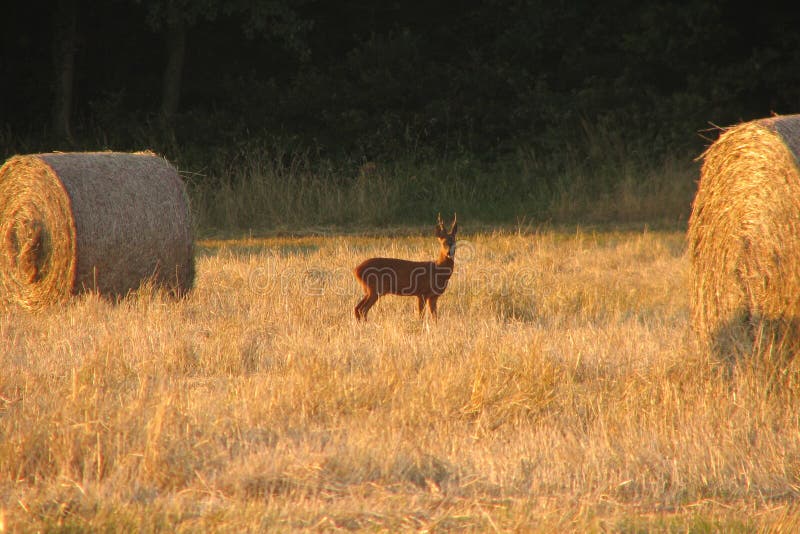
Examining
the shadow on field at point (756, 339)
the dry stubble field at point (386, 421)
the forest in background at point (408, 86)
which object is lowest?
the dry stubble field at point (386, 421)

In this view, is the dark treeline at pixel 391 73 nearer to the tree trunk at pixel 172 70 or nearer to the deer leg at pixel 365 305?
the tree trunk at pixel 172 70

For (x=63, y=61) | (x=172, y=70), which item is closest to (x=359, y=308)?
(x=63, y=61)

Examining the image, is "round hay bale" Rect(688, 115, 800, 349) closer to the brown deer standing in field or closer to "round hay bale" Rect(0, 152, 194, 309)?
the brown deer standing in field

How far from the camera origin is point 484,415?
18.6 ft

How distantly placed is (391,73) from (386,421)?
66.5ft

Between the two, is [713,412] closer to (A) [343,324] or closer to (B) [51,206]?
(A) [343,324]

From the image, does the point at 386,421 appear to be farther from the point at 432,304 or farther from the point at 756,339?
the point at 432,304

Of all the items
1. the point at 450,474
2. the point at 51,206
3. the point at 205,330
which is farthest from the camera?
the point at 51,206

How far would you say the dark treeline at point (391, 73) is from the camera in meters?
22.2

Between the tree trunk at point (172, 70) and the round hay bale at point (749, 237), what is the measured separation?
18.8 metres

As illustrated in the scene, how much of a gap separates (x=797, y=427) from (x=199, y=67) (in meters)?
23.5

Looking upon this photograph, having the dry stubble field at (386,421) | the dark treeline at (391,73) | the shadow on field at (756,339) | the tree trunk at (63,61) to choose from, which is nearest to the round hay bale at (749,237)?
the shadow on field at (756,339)

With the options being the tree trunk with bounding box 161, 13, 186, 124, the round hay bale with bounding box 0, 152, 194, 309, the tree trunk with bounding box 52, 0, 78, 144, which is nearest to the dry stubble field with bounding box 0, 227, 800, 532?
the round hay bale with bounding box 0, 152, 194, 309

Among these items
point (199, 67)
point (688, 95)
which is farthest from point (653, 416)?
point (199, 67)
